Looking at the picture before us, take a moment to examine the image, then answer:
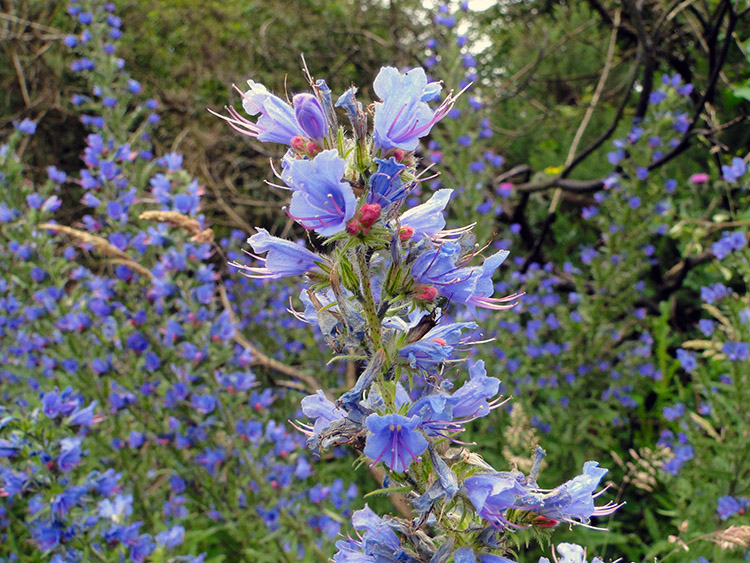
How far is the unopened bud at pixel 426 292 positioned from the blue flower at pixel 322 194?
0.22 metres

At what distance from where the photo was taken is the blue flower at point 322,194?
1.09 m

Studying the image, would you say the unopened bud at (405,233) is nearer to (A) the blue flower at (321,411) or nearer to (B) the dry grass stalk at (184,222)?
(A) the blue flower at (321,411)

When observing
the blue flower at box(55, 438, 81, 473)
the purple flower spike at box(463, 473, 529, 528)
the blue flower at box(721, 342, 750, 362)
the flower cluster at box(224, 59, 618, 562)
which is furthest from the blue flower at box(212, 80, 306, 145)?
the blue flower at box(721, 342, 750, 362)

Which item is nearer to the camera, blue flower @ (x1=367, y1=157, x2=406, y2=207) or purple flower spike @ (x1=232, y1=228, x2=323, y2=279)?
blue flower @ (x1=367, y1=157, x2=406, y2=207)

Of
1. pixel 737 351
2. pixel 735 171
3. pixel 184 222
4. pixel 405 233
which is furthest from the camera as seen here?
pixel 735 171

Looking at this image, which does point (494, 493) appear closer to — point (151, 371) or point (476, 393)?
point (476, 393)

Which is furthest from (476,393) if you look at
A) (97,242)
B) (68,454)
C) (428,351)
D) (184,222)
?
(97,242)

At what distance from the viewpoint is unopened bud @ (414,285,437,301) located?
1.21m

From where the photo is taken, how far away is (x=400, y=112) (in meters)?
1.19

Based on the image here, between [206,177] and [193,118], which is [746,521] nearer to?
[206,177]

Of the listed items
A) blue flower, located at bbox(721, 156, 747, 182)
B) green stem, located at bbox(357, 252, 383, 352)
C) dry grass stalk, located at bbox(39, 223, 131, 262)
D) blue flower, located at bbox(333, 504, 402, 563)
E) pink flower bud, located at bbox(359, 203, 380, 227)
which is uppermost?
pink flower bud, located at bbox(359, 203, 380, 227)

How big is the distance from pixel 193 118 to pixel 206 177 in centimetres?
165

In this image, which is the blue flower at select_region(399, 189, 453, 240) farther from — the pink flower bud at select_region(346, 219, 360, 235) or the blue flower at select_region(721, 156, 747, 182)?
the blue flower at select_region(721, 156, 747, 182)

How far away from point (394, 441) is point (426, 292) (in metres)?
0.31
